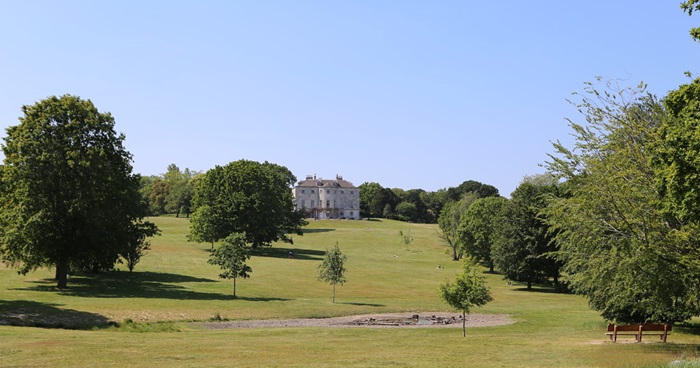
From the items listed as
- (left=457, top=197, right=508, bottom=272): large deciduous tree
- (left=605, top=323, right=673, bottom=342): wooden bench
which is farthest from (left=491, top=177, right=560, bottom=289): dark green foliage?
(left=605, top=323, right=673, bottom=342): wooden bench

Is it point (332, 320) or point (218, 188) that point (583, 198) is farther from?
Answer: point (218, 188)

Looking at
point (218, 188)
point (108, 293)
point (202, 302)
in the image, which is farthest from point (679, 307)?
point (218, 188)

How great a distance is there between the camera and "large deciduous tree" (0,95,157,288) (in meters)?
56.7

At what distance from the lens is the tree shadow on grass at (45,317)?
132 ft

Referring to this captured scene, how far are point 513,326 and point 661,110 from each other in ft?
69.4

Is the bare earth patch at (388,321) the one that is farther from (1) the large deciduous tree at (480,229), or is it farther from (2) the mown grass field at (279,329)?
(1) the large deciduous tree at (480,229)

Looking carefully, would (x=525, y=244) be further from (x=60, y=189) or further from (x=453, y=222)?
(x=60, y=189)

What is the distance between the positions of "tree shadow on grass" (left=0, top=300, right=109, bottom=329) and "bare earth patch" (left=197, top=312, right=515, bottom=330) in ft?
22.5

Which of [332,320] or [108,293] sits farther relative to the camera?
[108,293]

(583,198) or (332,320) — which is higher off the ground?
(583,198)

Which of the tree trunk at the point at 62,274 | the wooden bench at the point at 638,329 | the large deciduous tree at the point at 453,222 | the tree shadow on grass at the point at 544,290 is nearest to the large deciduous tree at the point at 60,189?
the tree trunk at the point at 62,274

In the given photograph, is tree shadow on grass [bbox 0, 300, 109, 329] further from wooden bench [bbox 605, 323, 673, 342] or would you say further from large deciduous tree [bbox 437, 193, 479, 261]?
large deciduous tree [bbox 437, 193, 479, 261]

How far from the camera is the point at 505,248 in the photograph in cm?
8388

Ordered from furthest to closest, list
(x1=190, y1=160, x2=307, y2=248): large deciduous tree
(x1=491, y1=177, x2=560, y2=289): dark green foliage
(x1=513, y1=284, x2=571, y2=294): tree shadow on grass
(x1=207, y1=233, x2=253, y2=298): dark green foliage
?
(x1=190, y1=160, x2=307, y2=248): large deciduous tree
(x1=513, y1=284, x2=571, y2=294): tree shadow on grass
(x1=491, y1=177, x2=560, y2=289): dark green foliage
(x1=207, y1=233, x2=253, y2=298): dark green foliage
